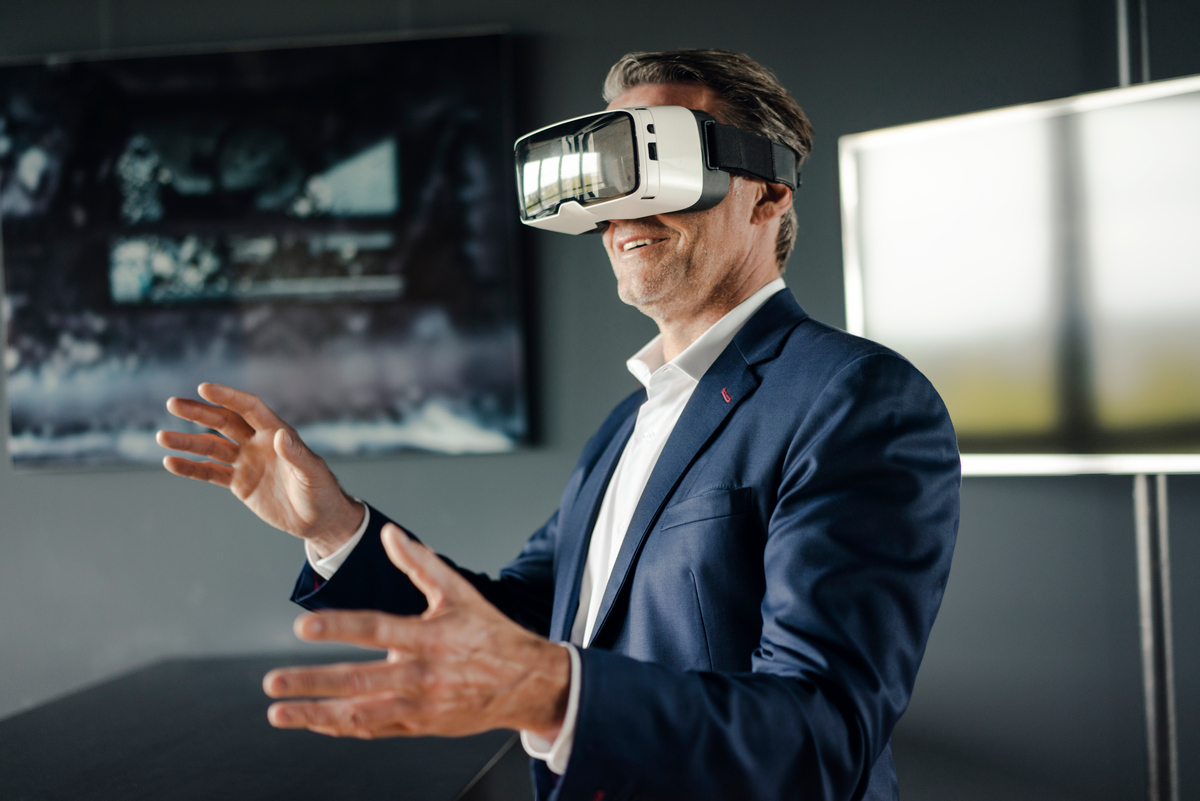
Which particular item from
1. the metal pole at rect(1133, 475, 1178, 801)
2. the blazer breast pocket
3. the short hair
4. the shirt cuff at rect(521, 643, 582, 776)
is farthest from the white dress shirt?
the metal pole at rect(1133, 475, 1178, 801)

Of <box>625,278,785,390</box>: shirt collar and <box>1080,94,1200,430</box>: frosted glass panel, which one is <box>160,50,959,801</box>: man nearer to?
<box>625,278,785,390</box>: shirt collar

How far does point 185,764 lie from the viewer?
4.47 feet

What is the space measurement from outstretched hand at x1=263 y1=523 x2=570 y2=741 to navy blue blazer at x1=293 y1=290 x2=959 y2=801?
2.6 inches

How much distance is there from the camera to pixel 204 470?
1.07 metres

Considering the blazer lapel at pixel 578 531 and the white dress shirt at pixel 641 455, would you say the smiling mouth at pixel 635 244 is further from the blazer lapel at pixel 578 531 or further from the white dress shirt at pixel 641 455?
the blazer lapel at pixel 578 531

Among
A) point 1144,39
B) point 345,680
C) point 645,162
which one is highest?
point 1144,39

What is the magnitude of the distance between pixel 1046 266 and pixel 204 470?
1.79 m

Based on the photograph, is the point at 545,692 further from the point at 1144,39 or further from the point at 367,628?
the point at 1144,39

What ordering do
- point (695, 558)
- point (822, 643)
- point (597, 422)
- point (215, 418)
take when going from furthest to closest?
point (597, 422) < point (215, 418) < point (695, 558) < point (822, 643)

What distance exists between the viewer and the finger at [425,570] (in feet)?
1.79

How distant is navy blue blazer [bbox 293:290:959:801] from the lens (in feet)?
1.93

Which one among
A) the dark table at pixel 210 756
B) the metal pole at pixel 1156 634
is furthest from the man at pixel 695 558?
the metal pole at pixel 1156 634

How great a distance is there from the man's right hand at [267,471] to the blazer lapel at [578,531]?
12.7 inches

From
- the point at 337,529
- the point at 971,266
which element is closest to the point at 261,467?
the point at 337,529
